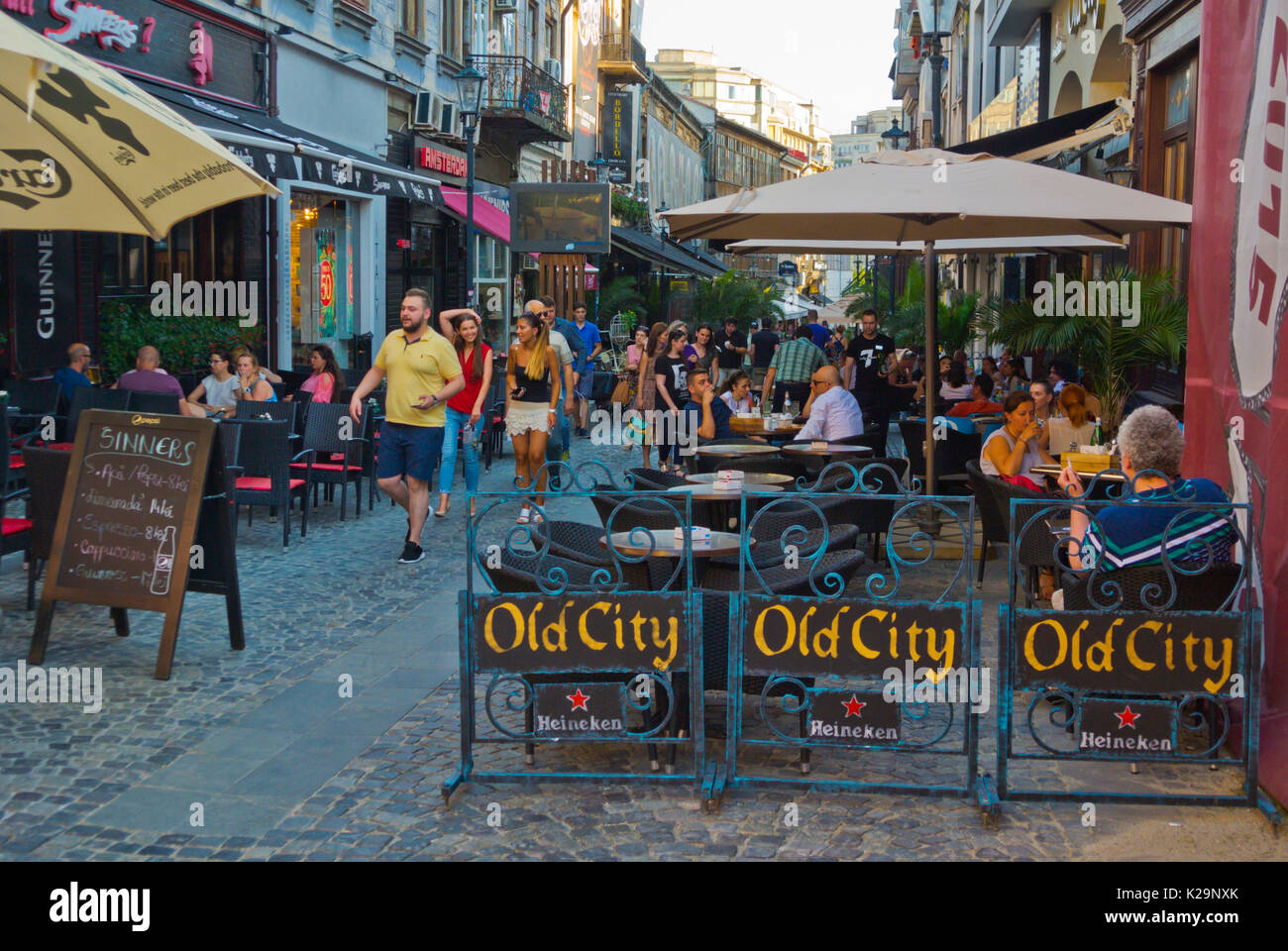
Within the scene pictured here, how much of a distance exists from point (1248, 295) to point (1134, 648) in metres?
1.62

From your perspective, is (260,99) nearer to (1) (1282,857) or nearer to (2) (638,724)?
(2) (638,724)

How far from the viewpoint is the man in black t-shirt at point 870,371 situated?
15.7 m

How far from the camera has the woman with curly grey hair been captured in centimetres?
495

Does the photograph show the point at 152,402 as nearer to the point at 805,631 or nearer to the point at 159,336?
the point at 159,336

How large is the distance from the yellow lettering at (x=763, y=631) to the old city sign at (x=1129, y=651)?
2.38ft

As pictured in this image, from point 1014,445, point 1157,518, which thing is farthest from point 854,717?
point 1014,445

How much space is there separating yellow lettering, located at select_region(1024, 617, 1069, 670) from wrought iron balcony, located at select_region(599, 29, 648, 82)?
40617 mm

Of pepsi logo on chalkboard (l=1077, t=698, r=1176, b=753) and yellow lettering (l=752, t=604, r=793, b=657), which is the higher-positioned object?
yellow lettering (l=752, t=604, r=793, b=657)

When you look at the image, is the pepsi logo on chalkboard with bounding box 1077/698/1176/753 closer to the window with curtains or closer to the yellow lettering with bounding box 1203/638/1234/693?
the yellow lettering with bounding box 1203/638/1234/693

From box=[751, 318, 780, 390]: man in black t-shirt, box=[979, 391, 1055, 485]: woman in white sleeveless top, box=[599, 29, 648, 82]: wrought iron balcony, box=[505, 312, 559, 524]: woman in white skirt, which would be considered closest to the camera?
box=[979, 391, 1055, 485]: woman in white sleeveless top

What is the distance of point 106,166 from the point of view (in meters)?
6.60

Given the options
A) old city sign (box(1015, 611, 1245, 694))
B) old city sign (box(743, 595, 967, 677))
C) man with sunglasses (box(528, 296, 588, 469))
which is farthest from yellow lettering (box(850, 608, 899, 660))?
man with sunglasses (box(528, 296, 588, 469))

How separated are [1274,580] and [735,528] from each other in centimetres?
494
